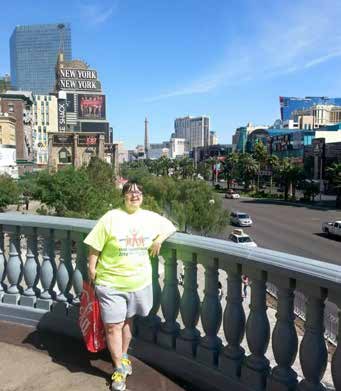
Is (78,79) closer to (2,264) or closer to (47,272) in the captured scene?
(2,264)

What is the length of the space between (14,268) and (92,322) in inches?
53.3

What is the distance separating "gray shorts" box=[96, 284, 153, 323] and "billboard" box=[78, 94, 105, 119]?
154m

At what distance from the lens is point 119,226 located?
3.27 metres

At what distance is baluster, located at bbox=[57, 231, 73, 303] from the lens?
412cm

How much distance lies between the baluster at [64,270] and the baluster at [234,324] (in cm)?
166

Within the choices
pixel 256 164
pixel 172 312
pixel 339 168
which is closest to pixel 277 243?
pixel 339 168

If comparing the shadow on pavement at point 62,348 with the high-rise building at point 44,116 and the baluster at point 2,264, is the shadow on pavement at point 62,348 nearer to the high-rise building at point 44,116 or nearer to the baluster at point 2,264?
the baluster at point 2,264

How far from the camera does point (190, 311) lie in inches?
134

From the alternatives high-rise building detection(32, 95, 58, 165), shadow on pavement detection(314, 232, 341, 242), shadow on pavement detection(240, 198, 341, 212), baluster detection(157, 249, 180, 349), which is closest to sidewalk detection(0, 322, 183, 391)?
baluster detection(157, 249, 180, 349)

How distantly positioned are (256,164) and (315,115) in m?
80.3

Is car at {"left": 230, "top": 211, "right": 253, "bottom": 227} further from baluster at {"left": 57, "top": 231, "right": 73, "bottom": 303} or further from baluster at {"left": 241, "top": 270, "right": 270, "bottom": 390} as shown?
baluster at {"left": 241, "top": 270, "right": 270, "bottom": 390}

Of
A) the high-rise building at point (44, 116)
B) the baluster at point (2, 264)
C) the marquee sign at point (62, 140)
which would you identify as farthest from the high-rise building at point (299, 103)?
the baluster at point (2, 264)

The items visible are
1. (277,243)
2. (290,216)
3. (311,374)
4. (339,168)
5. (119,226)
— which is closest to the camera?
(311,374)

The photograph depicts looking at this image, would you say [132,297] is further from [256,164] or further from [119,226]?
[256,164]
